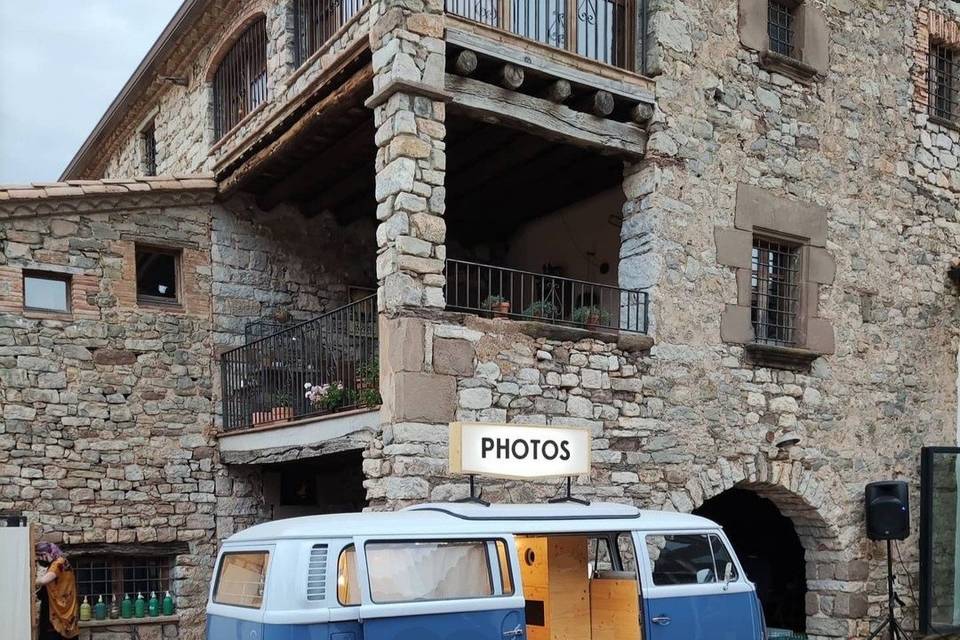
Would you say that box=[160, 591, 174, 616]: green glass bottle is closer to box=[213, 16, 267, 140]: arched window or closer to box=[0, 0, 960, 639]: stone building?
box=[0, 0, 960, 639]: stone building

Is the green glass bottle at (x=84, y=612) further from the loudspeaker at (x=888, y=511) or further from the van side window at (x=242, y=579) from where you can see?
the loudspeaker at (x=888, y=511)

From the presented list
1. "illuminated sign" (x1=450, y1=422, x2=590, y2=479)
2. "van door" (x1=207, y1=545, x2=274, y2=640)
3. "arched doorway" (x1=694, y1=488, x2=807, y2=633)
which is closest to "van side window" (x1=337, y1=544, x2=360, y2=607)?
"van door" (x1=207, y1=545, x2=274, y2=640)

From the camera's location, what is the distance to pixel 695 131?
9.65 metres

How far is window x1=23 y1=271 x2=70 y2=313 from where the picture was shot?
989 centimetres

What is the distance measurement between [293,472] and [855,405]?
6.55 m

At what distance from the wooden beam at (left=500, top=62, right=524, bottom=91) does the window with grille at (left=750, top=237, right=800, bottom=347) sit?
11.1 ft

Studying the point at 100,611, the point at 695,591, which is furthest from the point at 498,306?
the point at 100,611

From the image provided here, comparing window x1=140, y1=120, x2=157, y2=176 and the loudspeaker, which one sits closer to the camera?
the loudspeaker

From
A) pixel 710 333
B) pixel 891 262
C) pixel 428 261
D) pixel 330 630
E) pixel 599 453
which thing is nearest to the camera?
pixel 330 630

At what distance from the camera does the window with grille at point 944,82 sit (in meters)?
12.0

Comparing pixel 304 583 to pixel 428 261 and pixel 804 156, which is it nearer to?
pixel 428 261

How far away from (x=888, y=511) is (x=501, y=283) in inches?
197

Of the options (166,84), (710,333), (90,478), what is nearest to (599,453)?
(710,333)

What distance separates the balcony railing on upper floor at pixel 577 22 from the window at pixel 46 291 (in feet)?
16.6
